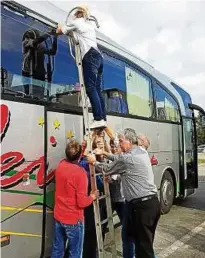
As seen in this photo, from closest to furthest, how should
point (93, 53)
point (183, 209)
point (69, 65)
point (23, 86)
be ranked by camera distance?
1. point (23, 86)
2. point (93, 53)
3. point (69, 65)
4. point (183, 209)

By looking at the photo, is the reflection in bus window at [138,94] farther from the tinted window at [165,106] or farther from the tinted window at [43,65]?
the tinted window at [43,65]

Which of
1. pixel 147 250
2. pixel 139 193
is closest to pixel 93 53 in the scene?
pixel 139 193

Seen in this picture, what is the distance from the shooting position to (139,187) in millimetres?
4797

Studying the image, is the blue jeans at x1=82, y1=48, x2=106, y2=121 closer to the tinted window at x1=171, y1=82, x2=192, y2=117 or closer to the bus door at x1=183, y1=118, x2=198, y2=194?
the tinted window at x1=171, y1=82, x2=192, y2=117

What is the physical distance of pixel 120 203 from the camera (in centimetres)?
546

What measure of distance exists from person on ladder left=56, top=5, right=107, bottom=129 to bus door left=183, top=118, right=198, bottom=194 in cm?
566

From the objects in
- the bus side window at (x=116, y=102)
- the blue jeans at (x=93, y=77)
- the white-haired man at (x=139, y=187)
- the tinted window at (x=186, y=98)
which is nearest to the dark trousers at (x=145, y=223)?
the white-haired man at (x=139, y=187)

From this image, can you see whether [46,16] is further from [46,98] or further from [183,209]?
[183,209]

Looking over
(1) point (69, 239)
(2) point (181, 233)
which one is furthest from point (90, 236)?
(2) point (181, 233)

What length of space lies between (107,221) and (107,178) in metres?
0.52

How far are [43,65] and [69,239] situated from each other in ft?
6.47

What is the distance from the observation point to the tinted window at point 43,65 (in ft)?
14.1

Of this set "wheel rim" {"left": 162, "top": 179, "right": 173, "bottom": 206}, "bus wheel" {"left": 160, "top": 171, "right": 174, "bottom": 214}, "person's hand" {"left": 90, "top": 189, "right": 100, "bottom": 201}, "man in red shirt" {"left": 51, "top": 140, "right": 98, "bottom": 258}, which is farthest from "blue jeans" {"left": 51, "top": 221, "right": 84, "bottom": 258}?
"wheel rim" {"left": 162, "top": 179, "right": 173, "bottom": 206}

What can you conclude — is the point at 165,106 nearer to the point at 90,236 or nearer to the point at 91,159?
the point at 90,236
